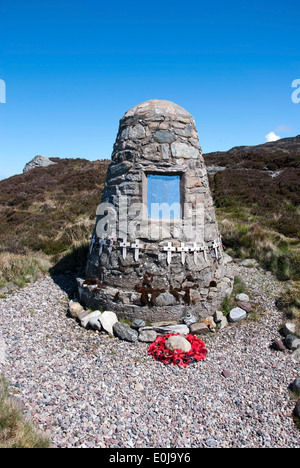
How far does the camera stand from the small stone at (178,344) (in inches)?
229

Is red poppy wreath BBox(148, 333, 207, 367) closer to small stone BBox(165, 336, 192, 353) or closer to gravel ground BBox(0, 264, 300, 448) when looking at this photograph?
small stone BBox(165, 336, 192, 353)

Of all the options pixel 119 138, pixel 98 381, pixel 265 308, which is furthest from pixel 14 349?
pixel 265 308

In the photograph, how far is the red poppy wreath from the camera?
5.62 meters

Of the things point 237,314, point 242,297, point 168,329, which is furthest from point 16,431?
point 242,297

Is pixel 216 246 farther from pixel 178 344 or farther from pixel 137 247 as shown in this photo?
pixel 178 344

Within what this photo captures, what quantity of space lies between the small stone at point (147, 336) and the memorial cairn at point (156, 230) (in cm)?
13

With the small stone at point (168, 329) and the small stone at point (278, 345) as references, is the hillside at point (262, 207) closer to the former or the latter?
the small stone at point (278, 345)

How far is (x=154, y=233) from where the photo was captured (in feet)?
21.6

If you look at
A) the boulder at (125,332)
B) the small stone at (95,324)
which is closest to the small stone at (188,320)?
the boulder at (125,332)

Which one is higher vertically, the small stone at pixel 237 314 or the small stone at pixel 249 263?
the small stone at pixel 249 263

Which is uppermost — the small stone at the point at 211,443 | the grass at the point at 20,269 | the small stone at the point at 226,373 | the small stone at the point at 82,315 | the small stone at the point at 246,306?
the grass at the point at 20,269

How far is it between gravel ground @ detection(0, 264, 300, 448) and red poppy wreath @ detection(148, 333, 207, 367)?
0.15m
